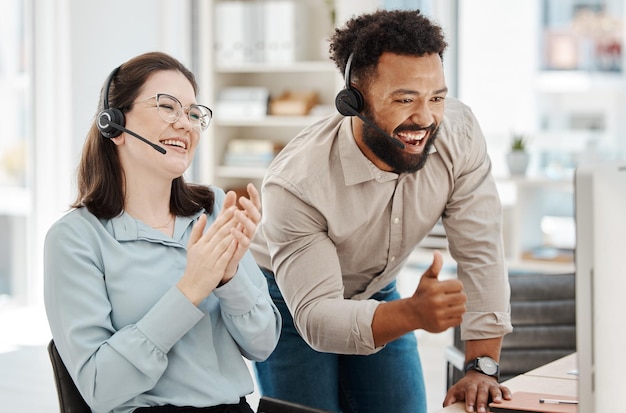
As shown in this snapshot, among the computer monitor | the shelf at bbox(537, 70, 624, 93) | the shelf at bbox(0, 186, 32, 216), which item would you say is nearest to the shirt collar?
the computer monitor

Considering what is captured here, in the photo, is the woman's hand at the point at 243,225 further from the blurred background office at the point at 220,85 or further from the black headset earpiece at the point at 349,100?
the blurred background office at the point at 220,85

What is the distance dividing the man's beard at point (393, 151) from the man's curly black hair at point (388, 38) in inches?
4.4

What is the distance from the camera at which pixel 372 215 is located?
1909mm

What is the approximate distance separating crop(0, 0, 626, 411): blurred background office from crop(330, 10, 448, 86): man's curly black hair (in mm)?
2869

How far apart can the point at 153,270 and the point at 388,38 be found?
25.5 inches

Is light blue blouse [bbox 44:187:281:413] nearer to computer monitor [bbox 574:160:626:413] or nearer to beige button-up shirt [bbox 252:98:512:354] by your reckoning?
beige button-up shirt [bbox 252:98:512:354]

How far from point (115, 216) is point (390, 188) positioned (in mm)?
599

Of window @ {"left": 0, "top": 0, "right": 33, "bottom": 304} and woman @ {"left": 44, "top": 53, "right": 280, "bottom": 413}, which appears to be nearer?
woman @ {"left": 44, "top": 53, "right": 280, "bottom": 413}

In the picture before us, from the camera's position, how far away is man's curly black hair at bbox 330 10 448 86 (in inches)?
68.9

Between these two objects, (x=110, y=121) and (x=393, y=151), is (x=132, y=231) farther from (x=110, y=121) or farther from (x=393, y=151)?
(x=393, y=151)

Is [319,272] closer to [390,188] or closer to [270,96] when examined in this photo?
[390,188]

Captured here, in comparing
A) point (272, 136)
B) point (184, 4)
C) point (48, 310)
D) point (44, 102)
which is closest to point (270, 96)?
point (272, 136)

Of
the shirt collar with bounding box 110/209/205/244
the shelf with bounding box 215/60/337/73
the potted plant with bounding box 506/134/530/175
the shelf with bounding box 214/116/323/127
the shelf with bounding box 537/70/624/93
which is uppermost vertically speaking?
the shelf with bounding box 537/70/624/93

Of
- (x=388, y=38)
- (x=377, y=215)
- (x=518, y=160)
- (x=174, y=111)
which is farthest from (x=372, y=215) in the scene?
(x=518, y=160)
